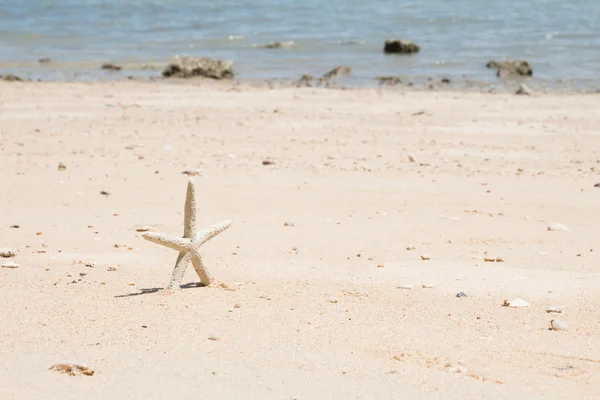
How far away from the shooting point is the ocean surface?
20.0 m

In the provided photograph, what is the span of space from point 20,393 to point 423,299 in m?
2.34

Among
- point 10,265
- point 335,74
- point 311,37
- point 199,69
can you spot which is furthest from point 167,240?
point 311,37

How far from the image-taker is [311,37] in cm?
2642

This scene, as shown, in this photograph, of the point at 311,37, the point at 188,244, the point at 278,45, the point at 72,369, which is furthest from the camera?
the point at 311,37

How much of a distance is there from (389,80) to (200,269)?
43.9 feet

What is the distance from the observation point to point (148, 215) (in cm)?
730

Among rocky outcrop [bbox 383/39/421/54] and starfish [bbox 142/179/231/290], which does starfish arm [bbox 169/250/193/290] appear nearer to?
starfish [bbox 142/179/231/290]

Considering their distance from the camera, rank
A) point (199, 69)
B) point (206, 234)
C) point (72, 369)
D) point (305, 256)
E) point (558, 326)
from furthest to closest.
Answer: point (199, 69) < point (305, 256) < point (206, 234) < point (558, 326) < point (72, 369)

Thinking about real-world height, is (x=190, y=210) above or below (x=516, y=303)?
above

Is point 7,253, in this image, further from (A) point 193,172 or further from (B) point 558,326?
(B) point 558,326

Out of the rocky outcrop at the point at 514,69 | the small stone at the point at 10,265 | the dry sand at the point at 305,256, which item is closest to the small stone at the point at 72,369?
the dry sand at the point at 305,256

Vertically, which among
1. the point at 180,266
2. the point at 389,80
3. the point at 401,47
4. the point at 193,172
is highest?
the point at 401,47

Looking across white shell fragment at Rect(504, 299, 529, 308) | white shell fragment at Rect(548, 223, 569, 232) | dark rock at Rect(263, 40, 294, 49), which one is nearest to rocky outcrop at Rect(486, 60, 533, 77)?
dark rock at Rect(263, 40, 294, 49)

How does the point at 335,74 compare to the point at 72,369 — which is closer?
the point at 72,369
